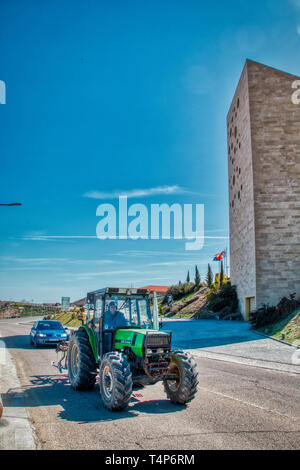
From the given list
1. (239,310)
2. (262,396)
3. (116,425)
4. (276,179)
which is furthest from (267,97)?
(116,425)

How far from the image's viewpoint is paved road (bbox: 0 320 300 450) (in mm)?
5129

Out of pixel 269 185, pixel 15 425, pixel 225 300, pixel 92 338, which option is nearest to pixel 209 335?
pixel 269 185

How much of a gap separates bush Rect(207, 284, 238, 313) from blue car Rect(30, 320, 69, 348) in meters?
21.2

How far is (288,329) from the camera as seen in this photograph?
20.9 metres

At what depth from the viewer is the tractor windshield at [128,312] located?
27.3 ft

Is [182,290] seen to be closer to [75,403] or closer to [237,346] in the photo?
[237,346]

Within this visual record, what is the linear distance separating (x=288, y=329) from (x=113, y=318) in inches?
622

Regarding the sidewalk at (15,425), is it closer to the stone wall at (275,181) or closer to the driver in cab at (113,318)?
the driver in cab at (113,318)

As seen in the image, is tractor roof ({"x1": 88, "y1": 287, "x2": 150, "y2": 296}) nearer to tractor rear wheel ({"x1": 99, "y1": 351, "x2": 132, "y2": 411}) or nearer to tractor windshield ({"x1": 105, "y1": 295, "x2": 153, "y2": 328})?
tractor windshield ({"x1": 105, "y1": 295, "x2": 153, "y2": 328})

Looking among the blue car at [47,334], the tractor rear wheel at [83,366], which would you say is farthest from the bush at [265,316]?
the tractor rear wheel at [83,366]

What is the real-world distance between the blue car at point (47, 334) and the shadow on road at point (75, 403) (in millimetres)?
9913

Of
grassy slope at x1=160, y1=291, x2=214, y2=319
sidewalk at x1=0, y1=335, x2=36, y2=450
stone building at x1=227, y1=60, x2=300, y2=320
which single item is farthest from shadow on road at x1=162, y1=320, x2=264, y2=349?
sidewalk at x1=0, y1=335, x2=36, y2=450

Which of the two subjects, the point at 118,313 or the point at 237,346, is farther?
the point at 237,346
